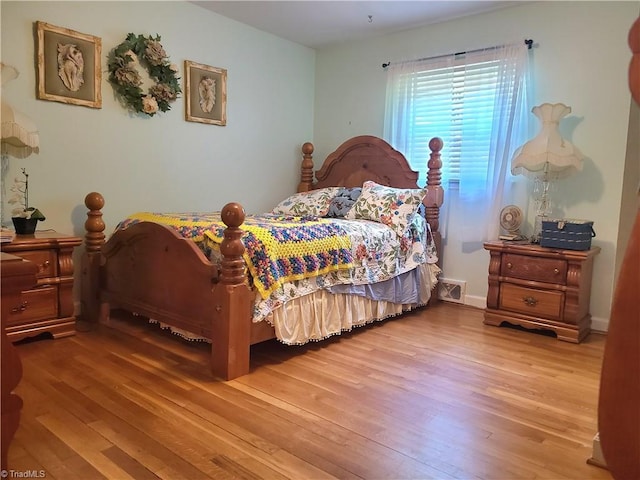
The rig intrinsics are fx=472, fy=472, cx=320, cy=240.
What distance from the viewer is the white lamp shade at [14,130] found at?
8.44 ft

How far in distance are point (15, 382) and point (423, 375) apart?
194 centimetres

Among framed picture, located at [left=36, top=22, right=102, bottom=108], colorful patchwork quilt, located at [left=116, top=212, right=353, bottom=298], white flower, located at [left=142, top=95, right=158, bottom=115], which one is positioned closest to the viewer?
colorful patchwork quilt, located at [left=116, top=212, right=353, bottom=298]

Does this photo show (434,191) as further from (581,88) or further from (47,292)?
(47,292)

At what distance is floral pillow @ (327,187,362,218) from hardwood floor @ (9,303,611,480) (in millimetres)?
1210

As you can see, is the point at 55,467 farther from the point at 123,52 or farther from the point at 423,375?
the point at 123,52

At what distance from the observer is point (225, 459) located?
163 centimetres

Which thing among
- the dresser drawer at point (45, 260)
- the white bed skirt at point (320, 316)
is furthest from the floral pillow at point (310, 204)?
the dresser drawer at point (45, 260)

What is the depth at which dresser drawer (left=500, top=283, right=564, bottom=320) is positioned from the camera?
121 inches

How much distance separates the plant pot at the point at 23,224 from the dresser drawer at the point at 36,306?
35 centimetres

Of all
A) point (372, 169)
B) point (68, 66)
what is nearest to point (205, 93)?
point (68, 66)

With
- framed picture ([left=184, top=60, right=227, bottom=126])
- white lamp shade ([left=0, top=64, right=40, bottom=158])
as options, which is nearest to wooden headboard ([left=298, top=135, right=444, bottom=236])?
framed picture ([left=184, top=60, right=227, bottom=126])

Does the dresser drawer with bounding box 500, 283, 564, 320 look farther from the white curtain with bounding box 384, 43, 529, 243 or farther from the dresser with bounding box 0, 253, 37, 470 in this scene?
the dresser with bounding box 0, 253, 37, 470

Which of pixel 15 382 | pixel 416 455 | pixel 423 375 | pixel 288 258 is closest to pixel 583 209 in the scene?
pixel 423 375

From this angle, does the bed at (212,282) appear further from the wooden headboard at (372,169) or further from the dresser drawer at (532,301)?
the dresser drawer at (532,301)
